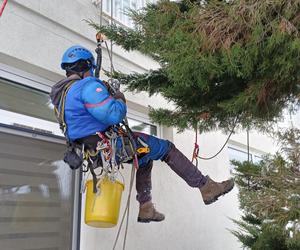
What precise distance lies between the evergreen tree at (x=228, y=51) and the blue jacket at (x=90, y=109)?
417 mm

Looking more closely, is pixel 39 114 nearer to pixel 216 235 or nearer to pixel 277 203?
pixel 277 203

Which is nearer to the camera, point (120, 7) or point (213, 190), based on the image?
point (213, 190)

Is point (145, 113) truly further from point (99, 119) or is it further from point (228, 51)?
point (228, 51)

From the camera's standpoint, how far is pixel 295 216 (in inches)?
105

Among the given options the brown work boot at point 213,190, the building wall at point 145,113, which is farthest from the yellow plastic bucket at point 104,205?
the building wall at point 145,113

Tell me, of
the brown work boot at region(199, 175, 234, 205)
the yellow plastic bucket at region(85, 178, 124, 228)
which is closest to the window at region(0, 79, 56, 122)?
the yellow plastic bucket at region(85, 178, 124, 228)

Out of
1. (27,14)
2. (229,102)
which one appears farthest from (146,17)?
(27,14)

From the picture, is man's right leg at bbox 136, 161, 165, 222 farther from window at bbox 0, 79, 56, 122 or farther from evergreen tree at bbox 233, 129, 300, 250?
window at bbox 0, 79, 56, 122

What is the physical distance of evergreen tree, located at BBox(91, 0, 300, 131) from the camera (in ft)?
7.55

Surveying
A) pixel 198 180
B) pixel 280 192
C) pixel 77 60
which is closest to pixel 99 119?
pixel 77 60

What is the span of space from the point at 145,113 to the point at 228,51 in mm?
2946

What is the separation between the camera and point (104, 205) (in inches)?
106

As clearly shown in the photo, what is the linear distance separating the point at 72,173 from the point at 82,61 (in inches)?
58.7

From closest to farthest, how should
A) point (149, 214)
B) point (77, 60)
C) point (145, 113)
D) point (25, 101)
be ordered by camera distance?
point (77, 60)
point (149, 214)
point (25, 101)
point (145, 113)
